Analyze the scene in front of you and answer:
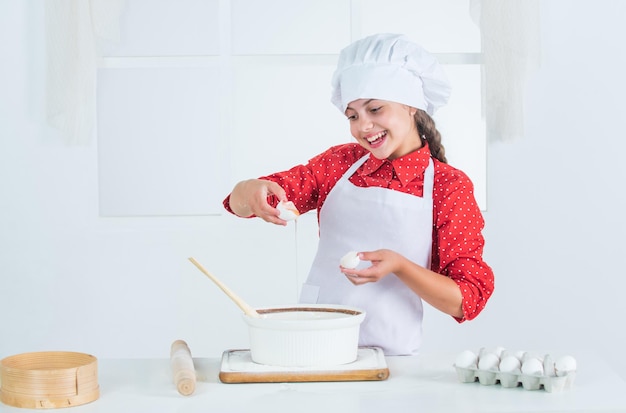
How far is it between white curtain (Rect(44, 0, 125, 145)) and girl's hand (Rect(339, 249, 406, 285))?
5.26 feet

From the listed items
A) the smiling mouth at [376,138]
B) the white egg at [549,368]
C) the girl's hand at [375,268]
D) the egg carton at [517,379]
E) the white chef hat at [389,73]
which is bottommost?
the egg carton at [517,379]

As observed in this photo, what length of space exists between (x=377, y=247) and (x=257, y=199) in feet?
0.88

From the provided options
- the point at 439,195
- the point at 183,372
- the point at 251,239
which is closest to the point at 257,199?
the point at 439,195

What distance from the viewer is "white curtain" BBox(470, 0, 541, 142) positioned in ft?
9.54

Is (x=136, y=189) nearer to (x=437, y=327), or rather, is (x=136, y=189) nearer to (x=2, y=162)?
(x=2, y=162)

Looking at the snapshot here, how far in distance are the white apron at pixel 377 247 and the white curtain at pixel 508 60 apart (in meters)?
1.09

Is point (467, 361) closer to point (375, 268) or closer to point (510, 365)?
point (510, 365)

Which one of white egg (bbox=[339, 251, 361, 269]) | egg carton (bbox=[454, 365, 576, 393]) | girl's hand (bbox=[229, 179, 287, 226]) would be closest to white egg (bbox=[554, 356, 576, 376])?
egg carton (bbox=[454, 365, 576, 393])

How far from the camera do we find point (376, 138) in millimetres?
1805

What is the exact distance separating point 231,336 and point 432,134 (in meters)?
1.31

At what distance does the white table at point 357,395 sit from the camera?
1.28 metres

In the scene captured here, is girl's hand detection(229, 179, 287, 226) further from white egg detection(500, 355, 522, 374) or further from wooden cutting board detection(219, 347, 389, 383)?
white egg detection(500, 355, 522, 374)

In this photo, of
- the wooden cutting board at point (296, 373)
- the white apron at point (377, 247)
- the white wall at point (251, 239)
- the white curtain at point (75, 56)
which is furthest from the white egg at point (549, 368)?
the white curtain at point (75, 56)

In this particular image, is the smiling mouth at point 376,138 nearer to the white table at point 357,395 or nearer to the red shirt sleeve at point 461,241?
the red shirt sleeve at point 461,241
